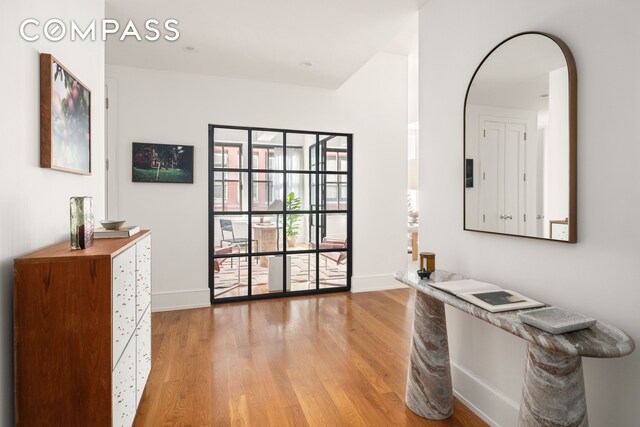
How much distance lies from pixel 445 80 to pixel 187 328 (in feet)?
9.85

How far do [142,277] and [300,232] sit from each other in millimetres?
2509

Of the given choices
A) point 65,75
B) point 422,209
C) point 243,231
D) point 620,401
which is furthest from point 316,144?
point 620,401

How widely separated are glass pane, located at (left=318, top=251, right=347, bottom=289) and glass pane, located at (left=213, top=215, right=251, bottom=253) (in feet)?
3.33

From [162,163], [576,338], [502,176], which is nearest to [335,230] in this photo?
[162,163]

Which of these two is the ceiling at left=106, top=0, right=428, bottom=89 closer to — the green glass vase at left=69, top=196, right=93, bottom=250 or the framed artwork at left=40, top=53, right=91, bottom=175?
the framed artwork at left=40, top=53, right=91, bottom=175

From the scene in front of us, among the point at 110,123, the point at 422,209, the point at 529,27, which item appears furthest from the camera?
the point at 110,123

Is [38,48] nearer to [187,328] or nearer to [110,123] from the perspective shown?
[110,123]

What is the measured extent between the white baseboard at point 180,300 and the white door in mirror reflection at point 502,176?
3090 mm

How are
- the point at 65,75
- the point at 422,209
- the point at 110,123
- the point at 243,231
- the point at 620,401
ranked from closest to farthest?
the point at 620,401 < the point at 65,75 < the point at 422,209 < the point at 110,123 < the point at 243,231

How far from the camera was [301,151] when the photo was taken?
4.32m

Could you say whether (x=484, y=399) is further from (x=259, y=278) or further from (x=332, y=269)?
(x=259, y=278)

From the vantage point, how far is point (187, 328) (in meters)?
3.25

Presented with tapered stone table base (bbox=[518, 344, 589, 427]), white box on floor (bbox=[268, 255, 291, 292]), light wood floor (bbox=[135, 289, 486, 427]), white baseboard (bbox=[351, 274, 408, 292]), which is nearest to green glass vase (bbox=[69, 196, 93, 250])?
light wood floor (bbox=[135, 289, 486, 427])

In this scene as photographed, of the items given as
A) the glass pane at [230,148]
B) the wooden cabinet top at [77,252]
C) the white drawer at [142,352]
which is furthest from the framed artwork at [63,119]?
the glass pane at [230,148]
